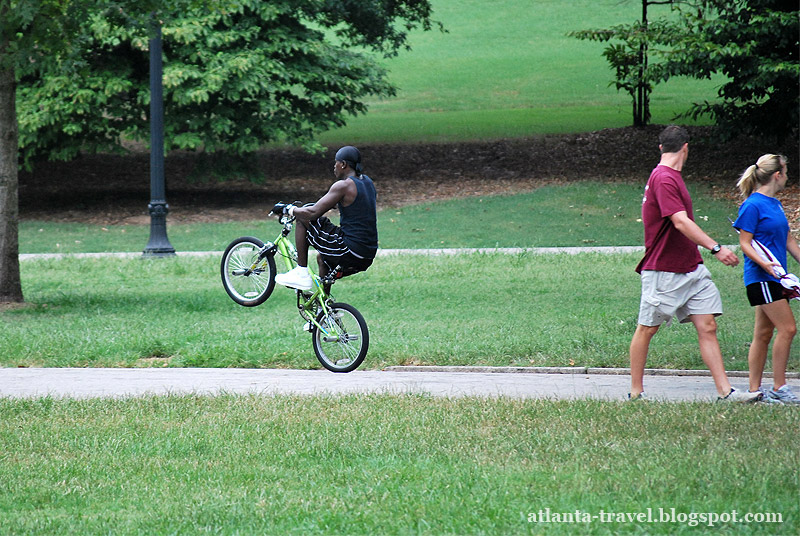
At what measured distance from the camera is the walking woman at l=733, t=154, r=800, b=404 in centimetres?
634

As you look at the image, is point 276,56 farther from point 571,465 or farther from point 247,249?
point 571,465

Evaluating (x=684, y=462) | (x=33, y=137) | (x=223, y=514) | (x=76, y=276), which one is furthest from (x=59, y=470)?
(x=33, y=137)

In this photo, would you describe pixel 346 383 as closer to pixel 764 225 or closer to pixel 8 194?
pixel 764 225

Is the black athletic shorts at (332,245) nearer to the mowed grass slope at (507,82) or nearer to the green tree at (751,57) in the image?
the green tree at (751,57)

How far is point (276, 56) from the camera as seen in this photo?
23734 mm

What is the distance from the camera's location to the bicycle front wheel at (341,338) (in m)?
7.93

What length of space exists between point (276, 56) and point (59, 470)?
19.8 metres

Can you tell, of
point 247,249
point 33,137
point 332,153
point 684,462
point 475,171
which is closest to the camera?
point 684,462

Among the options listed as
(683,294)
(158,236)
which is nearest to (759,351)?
(683,294)

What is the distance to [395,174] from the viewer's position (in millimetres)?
28312

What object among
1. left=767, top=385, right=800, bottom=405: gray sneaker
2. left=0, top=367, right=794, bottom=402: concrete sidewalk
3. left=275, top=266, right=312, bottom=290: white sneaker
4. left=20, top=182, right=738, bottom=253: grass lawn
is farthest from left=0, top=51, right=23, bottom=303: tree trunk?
left=767, top=385, right=800, bottom=405: gray sneaker

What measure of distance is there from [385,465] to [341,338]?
3.00 meters

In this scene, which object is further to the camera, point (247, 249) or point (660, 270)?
point (247, 249)

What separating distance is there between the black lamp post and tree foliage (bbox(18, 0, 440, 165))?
14.1 feet
